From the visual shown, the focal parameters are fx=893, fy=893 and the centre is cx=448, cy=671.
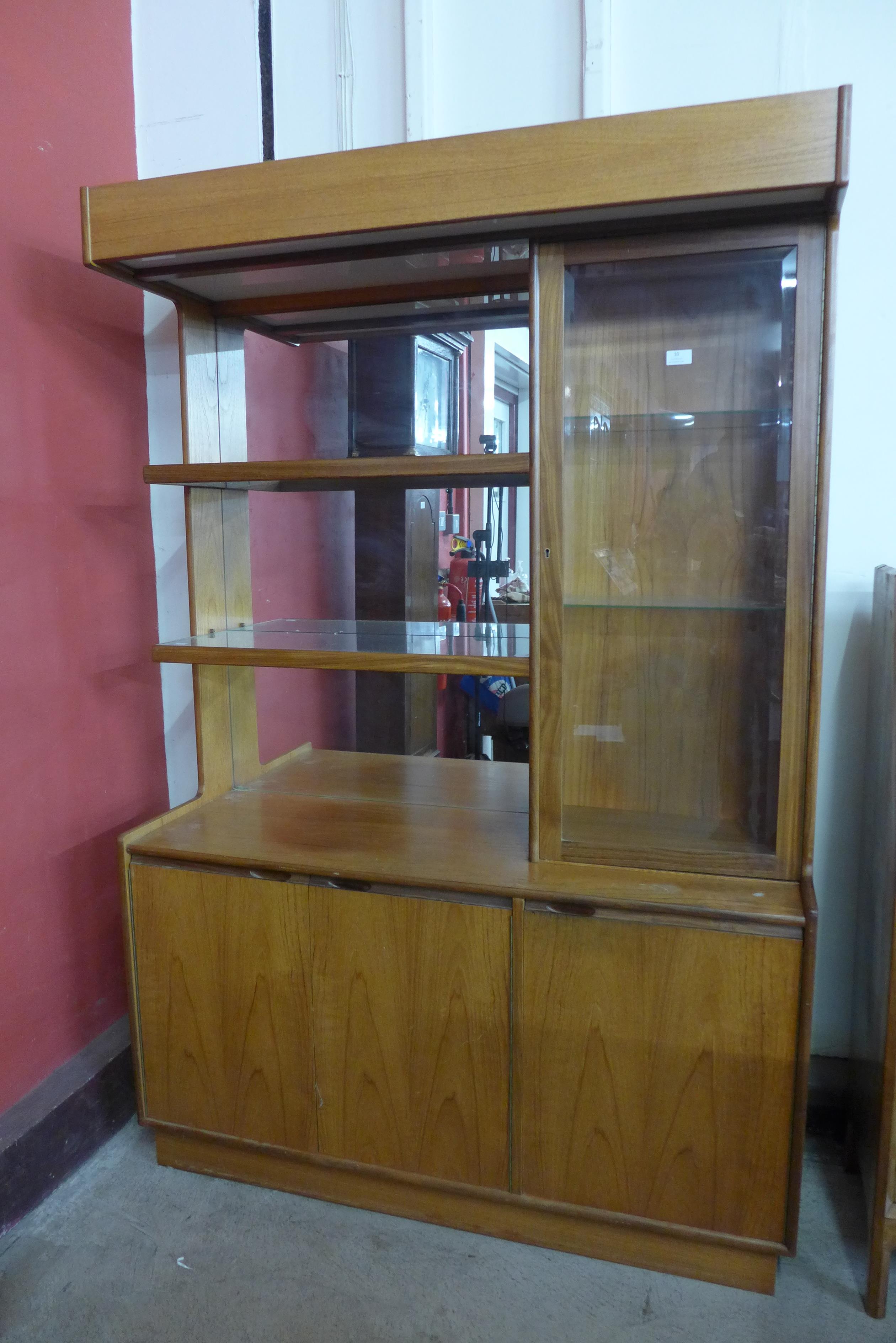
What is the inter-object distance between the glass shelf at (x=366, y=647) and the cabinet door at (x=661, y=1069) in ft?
1.68

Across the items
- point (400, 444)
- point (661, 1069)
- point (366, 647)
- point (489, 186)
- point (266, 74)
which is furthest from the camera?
point (266, 74)

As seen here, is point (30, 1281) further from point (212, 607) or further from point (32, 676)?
point (212, 607)

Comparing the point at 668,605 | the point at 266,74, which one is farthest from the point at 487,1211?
the point at 266,74

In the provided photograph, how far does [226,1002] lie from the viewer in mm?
1927

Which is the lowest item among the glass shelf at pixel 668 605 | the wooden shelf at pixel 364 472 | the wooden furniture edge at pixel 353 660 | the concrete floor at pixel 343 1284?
the concrete floor at pixel 343 1284

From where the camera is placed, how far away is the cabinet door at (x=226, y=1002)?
1875 millimetres

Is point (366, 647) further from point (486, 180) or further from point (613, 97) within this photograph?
point (613, 97)

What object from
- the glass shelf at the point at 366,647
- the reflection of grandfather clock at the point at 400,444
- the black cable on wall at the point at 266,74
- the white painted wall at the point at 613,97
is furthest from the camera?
the black cable on wall at the point at 266,74

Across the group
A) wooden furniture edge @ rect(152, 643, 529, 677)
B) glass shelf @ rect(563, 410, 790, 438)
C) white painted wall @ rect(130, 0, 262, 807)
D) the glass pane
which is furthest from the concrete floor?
glass shelf @ rect(563, 410, 790, 438)

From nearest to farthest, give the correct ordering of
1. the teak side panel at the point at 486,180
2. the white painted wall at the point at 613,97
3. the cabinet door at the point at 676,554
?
the teak side panel at the point at 486,180, the cabinet door at the point at 676,554, the white painted wall at the point at 613,97

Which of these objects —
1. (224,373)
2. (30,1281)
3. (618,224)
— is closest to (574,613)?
(618,224)

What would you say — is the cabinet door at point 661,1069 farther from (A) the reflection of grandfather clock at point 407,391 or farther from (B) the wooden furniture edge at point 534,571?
(A) the reflection of grandfather clock at point 407,391

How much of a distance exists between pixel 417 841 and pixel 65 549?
104 centimetres

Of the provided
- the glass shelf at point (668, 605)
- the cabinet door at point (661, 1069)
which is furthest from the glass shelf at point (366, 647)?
the cabinet door at point (661, 1069)
